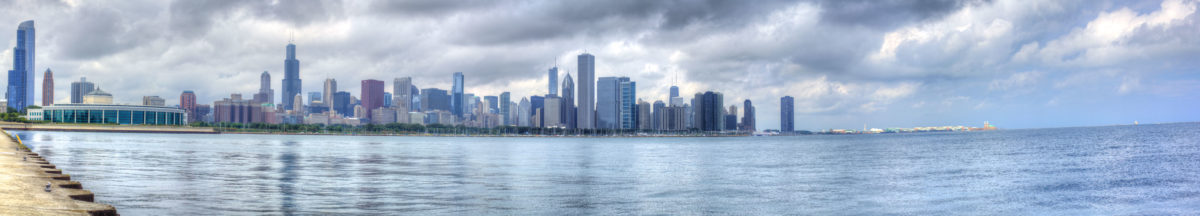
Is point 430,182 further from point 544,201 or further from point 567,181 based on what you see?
point 544,201

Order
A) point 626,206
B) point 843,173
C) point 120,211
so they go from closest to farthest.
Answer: point 120,211 < point 626,206 < point 843,173

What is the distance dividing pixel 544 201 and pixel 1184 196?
120 ft

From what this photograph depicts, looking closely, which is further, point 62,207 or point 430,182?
point 430,182

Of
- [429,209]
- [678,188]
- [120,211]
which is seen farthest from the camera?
[678,188]

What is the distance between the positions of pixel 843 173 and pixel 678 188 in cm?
2529

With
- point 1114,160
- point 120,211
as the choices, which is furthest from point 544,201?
point 1114,160

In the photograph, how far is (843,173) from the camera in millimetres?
66375

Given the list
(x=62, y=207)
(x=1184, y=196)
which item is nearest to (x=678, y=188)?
(x=1184, y=196)

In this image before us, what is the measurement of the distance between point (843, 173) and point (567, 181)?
2757 centimetres

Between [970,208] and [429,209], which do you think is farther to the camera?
[970,208]

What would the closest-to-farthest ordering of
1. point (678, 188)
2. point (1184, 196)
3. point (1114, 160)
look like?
1. point (1184, 196)
2. point (678, 188)
3. point (1114, 160)

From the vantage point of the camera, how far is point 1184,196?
42.4 metres

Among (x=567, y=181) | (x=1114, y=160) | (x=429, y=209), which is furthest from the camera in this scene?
(x=1114, y=160)

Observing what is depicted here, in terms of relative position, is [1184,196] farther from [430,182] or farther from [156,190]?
[156,190]
